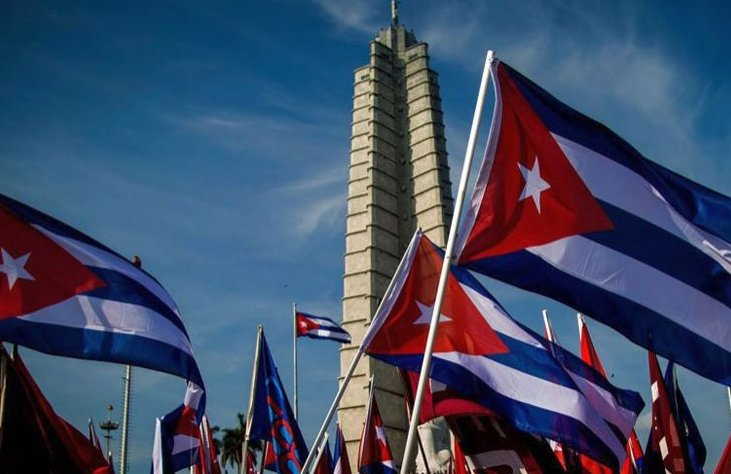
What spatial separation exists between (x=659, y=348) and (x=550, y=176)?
155 centimetres

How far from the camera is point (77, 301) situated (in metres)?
6.02

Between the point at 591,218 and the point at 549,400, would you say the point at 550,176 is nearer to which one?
the point at 591,218

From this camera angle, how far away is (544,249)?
5059 millimetres

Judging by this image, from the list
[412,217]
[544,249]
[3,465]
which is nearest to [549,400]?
[544,249]

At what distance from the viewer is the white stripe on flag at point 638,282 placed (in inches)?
201

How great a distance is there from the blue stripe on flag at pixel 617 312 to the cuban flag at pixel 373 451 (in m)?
5.85

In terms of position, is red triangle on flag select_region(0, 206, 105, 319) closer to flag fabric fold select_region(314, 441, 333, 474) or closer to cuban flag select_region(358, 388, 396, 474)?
cuban flag select_region(358, 388, 396, 474)

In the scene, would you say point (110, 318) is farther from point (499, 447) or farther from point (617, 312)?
point (617, 312)

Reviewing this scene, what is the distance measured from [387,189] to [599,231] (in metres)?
35.6

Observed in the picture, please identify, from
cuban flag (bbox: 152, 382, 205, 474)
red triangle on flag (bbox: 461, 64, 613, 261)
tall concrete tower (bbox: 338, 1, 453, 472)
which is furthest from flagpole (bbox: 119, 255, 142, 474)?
tall concrete tower (bbox: 338, 1, 453, 472)

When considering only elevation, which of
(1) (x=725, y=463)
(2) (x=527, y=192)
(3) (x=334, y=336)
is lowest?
(1) (x=725, y=463)

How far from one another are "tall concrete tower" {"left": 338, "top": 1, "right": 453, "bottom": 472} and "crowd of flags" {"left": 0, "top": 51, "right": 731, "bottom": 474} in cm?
2689

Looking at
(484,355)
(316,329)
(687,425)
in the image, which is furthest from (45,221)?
(316,329)

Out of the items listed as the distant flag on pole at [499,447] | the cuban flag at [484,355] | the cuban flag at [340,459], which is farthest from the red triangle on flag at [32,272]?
the cuban flag at [340,459]
